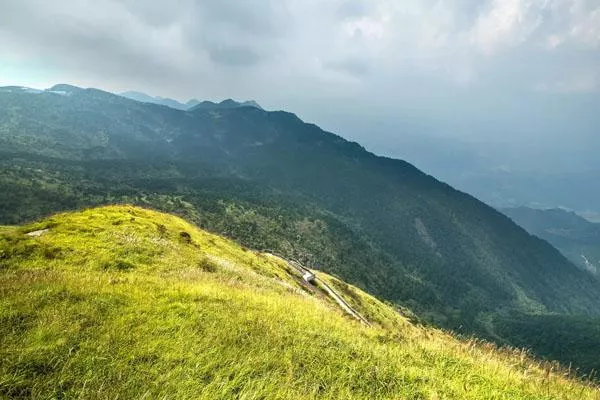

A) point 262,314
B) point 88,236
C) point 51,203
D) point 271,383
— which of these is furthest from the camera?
point 51,203

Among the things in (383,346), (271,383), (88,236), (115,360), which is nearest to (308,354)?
(271,383)

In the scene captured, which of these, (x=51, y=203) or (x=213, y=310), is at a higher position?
(x=213, y=310)

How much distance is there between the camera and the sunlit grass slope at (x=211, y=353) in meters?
7.77

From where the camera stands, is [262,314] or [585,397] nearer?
[585,397]

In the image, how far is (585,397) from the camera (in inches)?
404

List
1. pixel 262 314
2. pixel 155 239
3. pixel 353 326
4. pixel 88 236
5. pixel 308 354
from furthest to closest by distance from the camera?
pixel 155 239
pixel 88 236
pixel 353 326
pixel 262 314
pixel 308 354

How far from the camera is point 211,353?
914 centimetres

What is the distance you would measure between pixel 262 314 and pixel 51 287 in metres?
5.95

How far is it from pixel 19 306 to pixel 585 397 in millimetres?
13973

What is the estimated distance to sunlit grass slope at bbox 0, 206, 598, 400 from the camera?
7766 millimetres

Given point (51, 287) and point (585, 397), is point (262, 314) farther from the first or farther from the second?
point (585, 397)

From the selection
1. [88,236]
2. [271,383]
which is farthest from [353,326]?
[88,236]

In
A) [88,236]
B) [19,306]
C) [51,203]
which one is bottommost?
[51,203]

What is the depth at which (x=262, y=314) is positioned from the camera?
40.5ft
